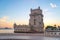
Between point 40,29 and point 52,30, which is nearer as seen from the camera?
point 52,30

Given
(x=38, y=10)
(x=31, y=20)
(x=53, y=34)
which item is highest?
(x=38, y=10)

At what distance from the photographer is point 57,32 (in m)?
10.2

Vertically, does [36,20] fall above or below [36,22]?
above

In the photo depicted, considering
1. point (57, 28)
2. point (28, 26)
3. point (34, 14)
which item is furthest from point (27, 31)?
point (57, 28)

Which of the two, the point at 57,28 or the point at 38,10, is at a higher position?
the point at 38,10

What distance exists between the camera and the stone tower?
13595mm

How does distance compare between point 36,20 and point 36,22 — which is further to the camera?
point 36,20

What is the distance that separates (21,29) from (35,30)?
1.40 metres

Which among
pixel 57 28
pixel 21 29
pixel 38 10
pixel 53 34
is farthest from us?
pixel 21 29

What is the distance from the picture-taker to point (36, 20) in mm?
13797

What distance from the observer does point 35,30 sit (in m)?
14.1

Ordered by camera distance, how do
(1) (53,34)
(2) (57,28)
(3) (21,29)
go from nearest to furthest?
(1) (53,34)
(2) (57,28)
(3) (21,29)

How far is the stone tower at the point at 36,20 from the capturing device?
44.6 ft

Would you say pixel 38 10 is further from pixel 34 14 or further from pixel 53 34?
pixel 53 34
